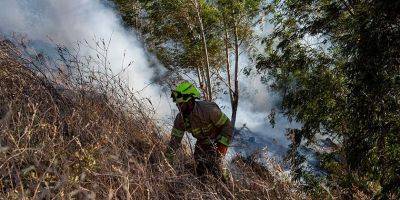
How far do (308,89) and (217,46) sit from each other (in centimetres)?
1081

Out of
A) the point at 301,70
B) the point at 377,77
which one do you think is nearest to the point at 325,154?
the point at 301,70

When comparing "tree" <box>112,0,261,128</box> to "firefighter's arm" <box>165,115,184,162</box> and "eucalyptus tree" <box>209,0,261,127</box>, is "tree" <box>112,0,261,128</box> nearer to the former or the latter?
"eucalyptus tree" <box>209,0,261,127</box>

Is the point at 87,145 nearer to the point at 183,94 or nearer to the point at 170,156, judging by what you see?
the point at 170,156

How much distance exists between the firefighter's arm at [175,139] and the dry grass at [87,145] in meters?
0.07

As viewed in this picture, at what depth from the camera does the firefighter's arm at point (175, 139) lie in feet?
11.2

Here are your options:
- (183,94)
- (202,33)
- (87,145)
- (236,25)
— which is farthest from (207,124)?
(236,25)

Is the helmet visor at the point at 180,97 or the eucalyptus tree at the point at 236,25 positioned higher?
the eucalyptus tree at the point at 236,25

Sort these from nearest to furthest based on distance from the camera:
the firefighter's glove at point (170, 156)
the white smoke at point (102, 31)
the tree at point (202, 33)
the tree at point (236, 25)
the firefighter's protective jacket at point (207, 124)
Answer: the firefighter's glove at point (170, 156) → the firefighter's protective jacket at point (207, 124) → the tree at point (236, 25) → the tree at point (202, 33) → the white smoke at point (102, 31)

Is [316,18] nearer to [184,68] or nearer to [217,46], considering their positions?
[217,46]

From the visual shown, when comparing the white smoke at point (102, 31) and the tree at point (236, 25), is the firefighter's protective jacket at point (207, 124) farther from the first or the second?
the white smoke at point (102, 31)

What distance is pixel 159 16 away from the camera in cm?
2111

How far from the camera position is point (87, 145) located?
3016 mm

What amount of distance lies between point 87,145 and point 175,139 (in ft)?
3.00

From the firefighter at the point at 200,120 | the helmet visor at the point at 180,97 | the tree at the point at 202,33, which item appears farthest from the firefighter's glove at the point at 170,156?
the tree at the point at 202,33
